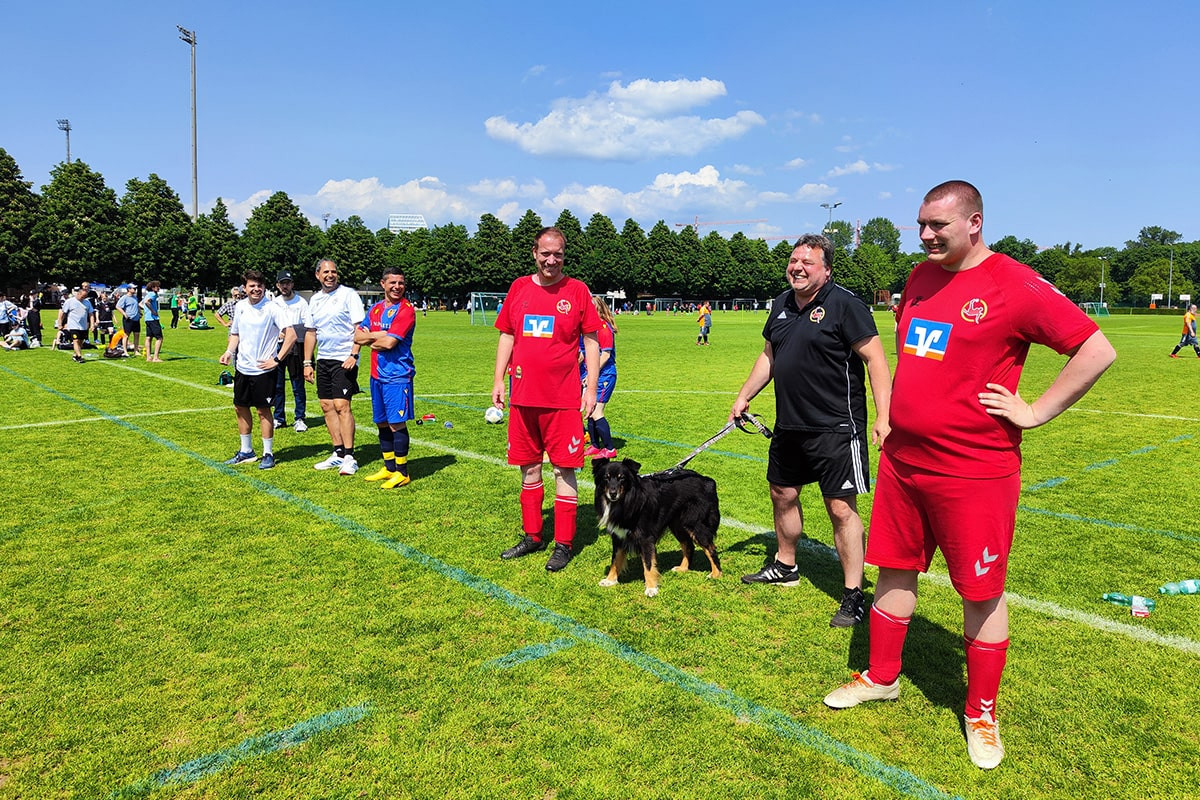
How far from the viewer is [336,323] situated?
7496 millimetres

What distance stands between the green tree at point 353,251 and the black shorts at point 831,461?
76.7 meters

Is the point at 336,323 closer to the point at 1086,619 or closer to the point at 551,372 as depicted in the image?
the point at 551,372

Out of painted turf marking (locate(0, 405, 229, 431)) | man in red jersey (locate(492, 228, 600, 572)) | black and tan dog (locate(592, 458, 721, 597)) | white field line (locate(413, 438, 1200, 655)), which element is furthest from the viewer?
painted turf marking (locate(0, 405, 229, 431))

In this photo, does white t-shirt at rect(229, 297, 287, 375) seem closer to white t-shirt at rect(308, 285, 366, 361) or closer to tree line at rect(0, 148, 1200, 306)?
white t-shirt at rect(308, 285, 366, 361)

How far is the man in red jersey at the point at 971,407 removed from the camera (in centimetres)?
264

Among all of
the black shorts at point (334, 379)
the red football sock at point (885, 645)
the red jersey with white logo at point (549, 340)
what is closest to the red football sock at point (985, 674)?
the red football sock at point (885, 645)

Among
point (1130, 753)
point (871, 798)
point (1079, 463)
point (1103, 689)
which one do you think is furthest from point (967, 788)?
point (1079, 463)

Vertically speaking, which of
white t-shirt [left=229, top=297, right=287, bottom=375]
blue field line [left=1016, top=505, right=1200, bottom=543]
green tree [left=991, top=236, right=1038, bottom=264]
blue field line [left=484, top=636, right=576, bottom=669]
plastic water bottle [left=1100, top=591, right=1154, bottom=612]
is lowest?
blue field line [left=484, top=636, right=576, bottom=669]

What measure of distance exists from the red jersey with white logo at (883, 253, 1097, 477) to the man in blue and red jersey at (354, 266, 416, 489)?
5.42 m

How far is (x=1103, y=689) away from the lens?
343 centimetres

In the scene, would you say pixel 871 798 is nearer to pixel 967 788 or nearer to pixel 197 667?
pixel 967 788

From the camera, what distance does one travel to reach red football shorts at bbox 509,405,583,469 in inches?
197

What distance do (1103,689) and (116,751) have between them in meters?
4.72

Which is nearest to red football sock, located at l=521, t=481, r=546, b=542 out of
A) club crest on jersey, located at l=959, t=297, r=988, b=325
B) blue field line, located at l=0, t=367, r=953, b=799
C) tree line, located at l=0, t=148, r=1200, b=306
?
blue field line, located at l=0, t=367, r=953, b=799
